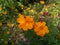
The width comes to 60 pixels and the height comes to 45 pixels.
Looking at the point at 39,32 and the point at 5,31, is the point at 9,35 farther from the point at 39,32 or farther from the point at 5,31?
the point at 39,32

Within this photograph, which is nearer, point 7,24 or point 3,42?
point 3,42

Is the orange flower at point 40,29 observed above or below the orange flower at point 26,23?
below

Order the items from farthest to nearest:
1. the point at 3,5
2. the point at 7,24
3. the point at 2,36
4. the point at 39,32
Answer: the point at 3,5 < the point at 7,24 < the point at 2,36 < the point at 39,32

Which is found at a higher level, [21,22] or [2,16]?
[21,22]

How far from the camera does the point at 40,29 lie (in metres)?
2.48

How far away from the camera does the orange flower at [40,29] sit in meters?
2.45

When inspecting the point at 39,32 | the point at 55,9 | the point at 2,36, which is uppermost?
the point at 39,32

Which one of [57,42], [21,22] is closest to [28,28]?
[21,22]

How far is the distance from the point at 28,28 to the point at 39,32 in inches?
5.2

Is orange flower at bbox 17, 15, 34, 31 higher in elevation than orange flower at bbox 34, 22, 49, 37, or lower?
higher

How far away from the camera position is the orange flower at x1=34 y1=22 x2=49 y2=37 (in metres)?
2.45

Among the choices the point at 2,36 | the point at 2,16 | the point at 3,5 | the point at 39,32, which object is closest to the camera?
the point at 39,32

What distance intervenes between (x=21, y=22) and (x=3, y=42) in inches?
18.8

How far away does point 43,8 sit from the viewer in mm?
3998
